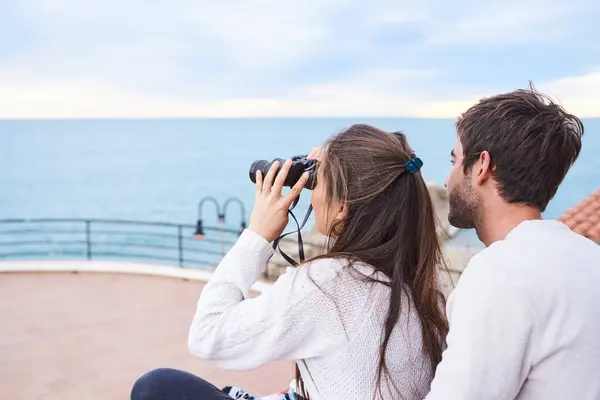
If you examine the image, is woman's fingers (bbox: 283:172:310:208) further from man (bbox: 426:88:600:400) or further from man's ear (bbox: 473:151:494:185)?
man (bbox: 426:88:600:400)

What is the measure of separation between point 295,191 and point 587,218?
19.6ft

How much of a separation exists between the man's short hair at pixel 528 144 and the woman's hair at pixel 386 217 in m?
0.18

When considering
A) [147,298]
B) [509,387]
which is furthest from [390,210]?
[147,298]

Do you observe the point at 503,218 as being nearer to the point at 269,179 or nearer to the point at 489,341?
the point at 489,341

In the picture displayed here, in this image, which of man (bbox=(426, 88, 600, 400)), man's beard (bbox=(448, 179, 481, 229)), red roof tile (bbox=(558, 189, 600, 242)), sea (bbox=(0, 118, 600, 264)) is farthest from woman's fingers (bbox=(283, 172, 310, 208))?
sea (bbox=(0, 118, 600, 264))

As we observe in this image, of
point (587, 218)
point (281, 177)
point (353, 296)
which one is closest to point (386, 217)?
point (353, 296)

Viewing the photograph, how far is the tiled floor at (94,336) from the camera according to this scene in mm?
3789

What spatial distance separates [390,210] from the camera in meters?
1.31

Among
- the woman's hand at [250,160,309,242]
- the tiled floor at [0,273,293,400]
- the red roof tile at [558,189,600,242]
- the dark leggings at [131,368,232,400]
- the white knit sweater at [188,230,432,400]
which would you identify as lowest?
the tiled floor at [0,273,293,400]

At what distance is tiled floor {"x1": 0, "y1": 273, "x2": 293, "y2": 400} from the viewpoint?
3.79 metres

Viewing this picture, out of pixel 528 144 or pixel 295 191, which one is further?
pixel 295 191

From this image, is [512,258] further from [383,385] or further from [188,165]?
[188,165]

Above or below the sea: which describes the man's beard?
above

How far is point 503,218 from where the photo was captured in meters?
1.27
